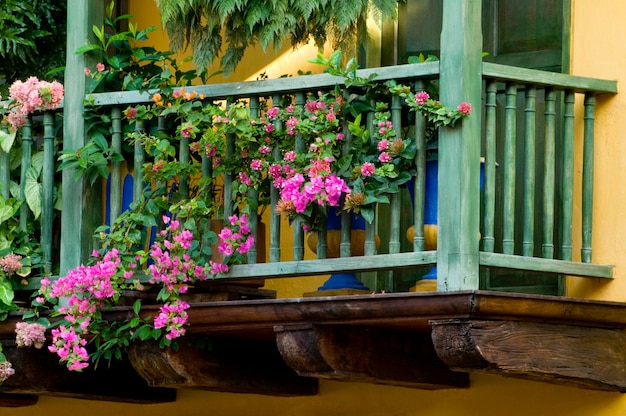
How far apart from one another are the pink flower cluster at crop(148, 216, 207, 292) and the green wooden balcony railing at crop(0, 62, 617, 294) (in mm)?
163

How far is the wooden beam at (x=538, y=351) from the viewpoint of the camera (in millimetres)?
6258

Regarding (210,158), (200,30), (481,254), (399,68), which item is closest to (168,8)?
(200,30)

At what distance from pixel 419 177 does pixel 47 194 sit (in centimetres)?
186

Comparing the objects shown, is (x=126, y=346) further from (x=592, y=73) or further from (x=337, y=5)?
(x=592, y=73)

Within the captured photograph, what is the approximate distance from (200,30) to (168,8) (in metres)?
0.21

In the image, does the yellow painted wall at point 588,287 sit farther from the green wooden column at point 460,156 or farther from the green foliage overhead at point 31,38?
the green foliage overhead at point 31,38

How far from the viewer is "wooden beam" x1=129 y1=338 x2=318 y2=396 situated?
720cm

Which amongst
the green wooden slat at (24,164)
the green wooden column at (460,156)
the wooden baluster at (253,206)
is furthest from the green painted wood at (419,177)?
the green wooden slat at (24,164)

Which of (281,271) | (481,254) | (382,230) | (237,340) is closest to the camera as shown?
(481,254)

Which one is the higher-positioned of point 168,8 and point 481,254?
point 168,8

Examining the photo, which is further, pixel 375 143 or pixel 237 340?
pixel 237 340

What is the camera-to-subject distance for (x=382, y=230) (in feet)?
26.3

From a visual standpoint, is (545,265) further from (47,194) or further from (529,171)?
(47,194)

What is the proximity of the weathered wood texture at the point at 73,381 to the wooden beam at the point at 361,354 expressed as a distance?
121 cm
